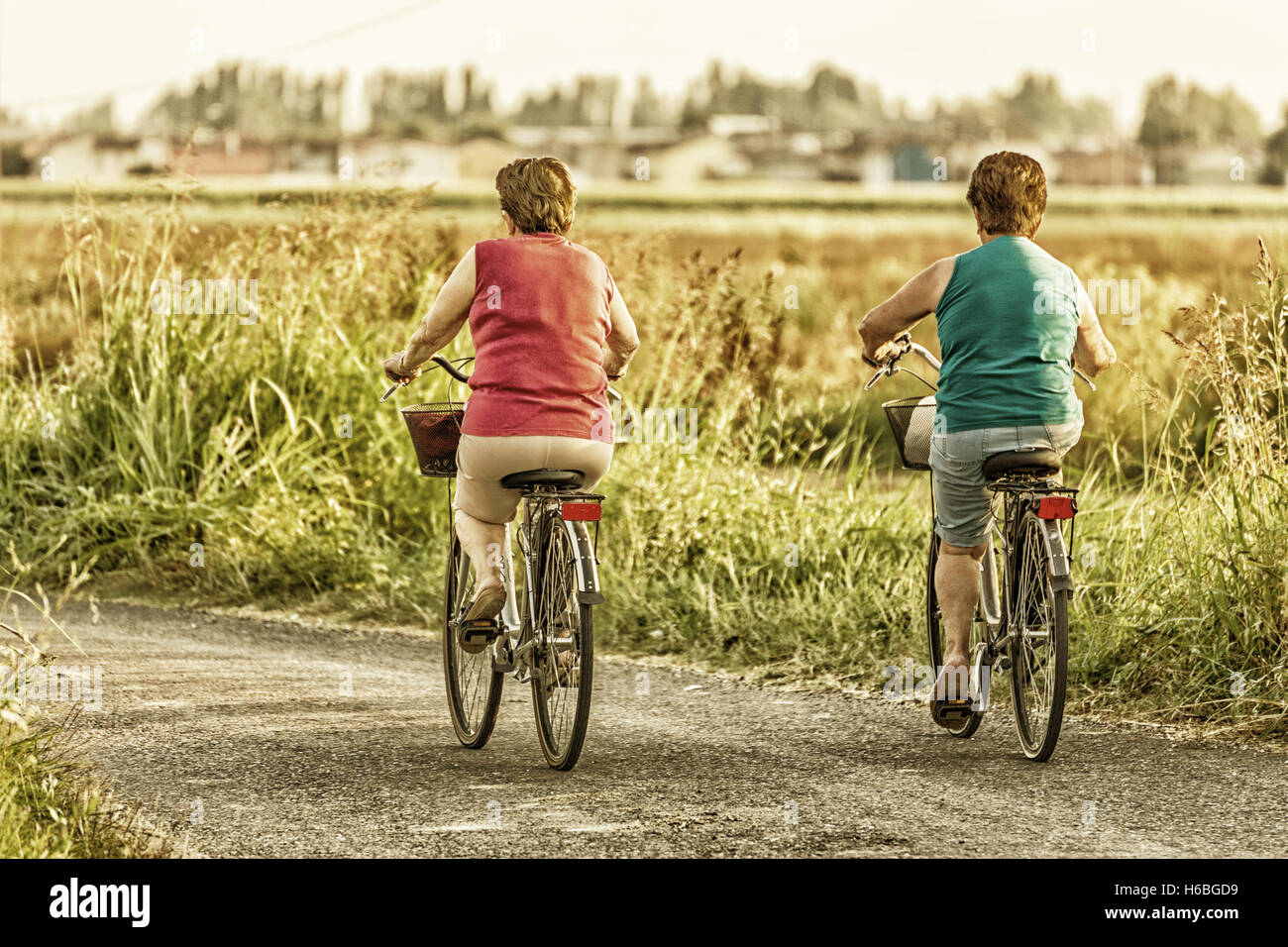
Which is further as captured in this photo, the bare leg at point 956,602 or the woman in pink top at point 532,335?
the bare leg at point 956,602

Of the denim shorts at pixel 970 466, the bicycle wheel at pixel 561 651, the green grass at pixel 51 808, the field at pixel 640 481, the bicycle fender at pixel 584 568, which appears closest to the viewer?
the green grass at pixel 51 808

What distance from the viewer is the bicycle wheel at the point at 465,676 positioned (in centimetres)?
639

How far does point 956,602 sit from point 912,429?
2.03ft

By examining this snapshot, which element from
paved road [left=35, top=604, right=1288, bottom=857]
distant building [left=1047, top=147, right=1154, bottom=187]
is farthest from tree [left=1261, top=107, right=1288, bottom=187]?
paved road [left=35, top=604, right=1288, bottom=857]

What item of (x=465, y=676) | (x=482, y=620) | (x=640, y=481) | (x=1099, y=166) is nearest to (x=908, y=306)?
(x=482, y=620)

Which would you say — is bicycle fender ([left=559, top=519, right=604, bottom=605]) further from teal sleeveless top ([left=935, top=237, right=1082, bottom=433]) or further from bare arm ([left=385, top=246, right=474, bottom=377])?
teal sleeveless top ([left=935, top=237, right=1082, bottom=433])

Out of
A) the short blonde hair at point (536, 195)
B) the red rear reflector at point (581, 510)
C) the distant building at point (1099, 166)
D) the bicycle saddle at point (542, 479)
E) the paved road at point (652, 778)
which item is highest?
the distant building at point (1099, 166)

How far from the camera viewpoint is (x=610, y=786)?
591 cm

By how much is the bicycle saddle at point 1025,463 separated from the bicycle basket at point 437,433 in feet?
5.88

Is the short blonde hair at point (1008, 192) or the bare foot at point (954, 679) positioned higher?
the short blonde hair at point (1008, 192)

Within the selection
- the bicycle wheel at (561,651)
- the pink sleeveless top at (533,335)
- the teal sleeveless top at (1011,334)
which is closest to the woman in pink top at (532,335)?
the pink sleeveless top at (533,335)

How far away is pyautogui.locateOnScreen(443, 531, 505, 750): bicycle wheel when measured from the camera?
6.39 m

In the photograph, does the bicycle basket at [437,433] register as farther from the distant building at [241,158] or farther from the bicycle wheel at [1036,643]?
the distant building at [241,158]

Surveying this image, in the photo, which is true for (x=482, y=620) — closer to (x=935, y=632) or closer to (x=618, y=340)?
(x=618, y=340)
